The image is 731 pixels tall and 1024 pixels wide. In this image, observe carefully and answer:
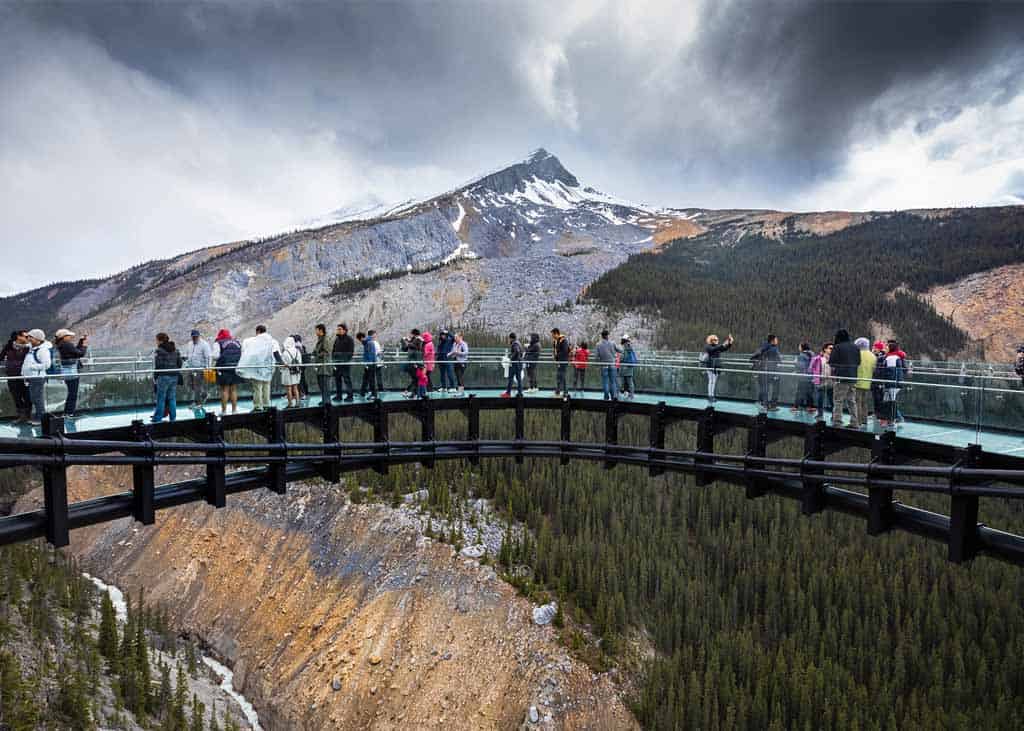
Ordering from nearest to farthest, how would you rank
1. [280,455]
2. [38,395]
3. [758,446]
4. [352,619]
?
1. [38,395]
2. [280,455]
3. [758,446]
4. [352,619]

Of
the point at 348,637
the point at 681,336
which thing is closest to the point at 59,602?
the point at 348,637

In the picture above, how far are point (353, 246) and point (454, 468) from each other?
3744 inches

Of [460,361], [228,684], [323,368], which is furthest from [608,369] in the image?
[228,684]

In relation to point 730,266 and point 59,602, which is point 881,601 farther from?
point 730,266

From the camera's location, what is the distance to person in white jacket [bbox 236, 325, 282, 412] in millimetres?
13992

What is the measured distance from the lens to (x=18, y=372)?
39.1ft

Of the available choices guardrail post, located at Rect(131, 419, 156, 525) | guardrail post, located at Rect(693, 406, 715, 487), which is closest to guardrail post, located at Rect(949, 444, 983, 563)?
guardrail post, located at Rect(693, 406, 715, 487)

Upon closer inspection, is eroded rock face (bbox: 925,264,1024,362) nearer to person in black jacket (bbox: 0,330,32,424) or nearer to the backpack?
the backpack

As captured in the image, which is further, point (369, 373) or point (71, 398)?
point (369, 373)

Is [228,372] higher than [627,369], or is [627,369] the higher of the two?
[228,372]

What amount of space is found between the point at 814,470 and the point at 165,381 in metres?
13.8

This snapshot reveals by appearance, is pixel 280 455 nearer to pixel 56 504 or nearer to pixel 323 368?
pixel 323 368

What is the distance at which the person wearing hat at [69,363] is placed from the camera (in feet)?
39.4

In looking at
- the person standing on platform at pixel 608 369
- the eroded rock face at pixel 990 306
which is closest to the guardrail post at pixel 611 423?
the person standing on platform at pixel 608 369
